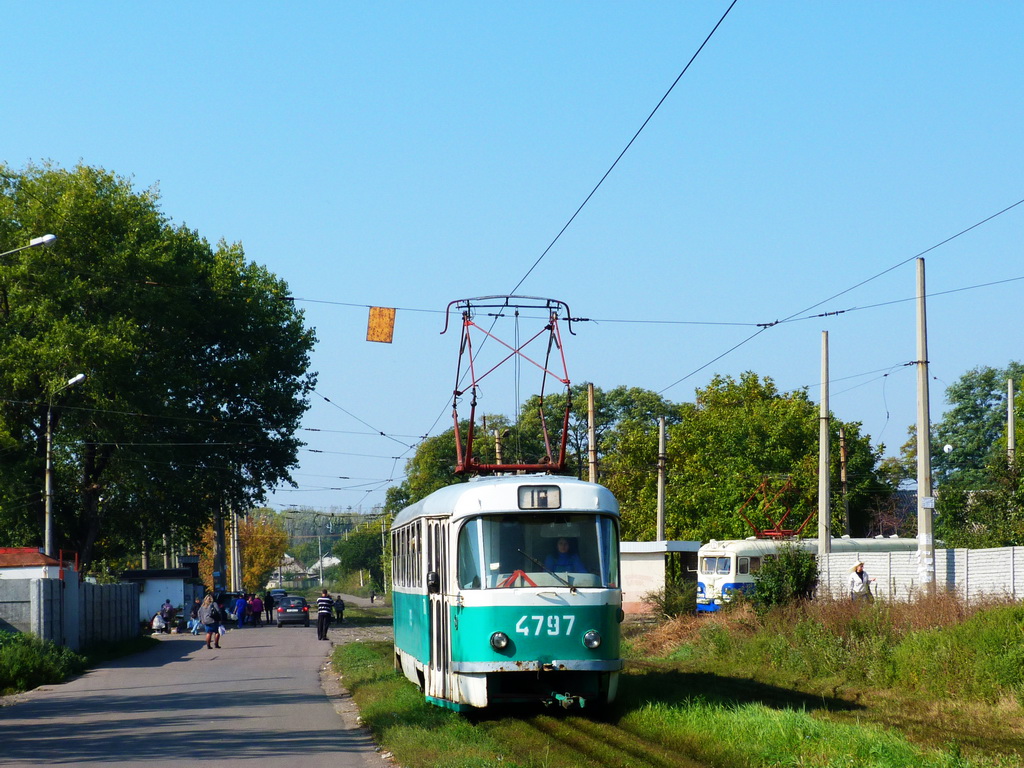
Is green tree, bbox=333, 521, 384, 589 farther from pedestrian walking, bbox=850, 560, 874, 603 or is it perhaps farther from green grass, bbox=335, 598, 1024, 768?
green grass, bbox=335, 598, 1024, 768

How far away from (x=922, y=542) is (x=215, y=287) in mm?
34750

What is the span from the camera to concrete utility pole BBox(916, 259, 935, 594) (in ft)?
82.3

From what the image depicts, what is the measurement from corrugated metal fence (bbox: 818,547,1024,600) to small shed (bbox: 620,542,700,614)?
16919 millimetres

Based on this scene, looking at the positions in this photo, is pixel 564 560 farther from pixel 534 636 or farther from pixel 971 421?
pixel 971 421

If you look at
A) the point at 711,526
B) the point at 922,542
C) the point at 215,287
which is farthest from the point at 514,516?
the point at 711,526

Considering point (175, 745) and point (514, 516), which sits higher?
point (514, 516)

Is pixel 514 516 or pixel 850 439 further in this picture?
pixel 850 439

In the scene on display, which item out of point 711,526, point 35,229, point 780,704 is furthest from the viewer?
point 711,526

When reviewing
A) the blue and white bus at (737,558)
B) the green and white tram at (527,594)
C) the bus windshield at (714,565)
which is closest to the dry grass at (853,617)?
the green and white tram at (527,594)

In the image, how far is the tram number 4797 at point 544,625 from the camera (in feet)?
46.3

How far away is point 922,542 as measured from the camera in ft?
83.5

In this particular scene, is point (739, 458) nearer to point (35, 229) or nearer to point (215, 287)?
point (215, 287)

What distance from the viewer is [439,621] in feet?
50.3

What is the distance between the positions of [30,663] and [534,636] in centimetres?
→ 1294
